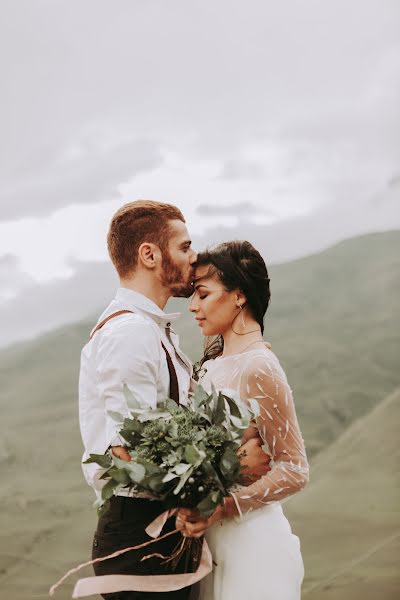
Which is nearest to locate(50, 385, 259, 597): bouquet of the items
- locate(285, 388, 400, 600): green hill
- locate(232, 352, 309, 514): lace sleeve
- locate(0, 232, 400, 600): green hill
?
Answer: locate(232, 352, 309, 514): lace sleeve

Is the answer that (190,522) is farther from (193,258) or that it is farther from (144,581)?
(193,258)

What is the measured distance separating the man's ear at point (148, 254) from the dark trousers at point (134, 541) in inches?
25.1

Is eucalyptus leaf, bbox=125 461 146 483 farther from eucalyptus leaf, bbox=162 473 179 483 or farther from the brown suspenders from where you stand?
the brown suspenders

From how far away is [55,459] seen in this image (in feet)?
21.3

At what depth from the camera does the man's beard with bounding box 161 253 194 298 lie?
1.94 metres

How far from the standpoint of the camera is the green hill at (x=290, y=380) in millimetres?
5809

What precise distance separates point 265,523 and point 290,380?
5326 millimetres

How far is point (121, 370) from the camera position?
164cm

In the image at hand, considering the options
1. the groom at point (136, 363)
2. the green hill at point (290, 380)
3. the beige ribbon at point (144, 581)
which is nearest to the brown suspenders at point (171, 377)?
the groom at point (136, 363)

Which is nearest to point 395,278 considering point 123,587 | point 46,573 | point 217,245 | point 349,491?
point 349,491

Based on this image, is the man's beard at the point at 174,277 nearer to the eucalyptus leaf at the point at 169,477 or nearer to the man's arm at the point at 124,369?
the man's arm at the point at 124,369

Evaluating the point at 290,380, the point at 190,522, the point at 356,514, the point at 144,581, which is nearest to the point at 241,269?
the point at 190,522

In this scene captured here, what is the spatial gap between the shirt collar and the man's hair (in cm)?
9

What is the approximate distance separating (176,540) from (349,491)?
4.91 metres
